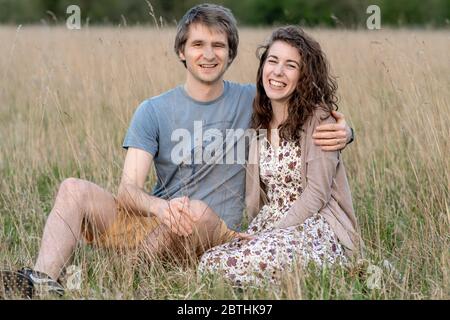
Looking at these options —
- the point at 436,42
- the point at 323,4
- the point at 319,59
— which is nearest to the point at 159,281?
the point at 319,59

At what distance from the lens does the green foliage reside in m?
22.1

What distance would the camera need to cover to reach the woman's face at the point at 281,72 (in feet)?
11.2

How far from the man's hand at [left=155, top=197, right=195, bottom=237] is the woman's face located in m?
0.64

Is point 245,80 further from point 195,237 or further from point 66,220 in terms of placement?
point 66,220

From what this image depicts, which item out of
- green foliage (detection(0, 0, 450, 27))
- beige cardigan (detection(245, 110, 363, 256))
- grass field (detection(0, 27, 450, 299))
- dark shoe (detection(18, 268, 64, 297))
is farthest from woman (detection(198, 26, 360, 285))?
green foliage (detection(0, 0, 450, 27))

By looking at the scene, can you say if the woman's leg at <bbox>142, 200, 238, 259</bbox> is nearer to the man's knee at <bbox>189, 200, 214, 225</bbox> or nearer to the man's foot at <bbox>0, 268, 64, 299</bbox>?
the man's knee at <bbox>189, 200, 214, 225</bbox>

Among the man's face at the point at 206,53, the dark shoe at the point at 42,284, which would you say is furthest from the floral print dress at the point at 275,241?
the dark shoe at the point at 42,284

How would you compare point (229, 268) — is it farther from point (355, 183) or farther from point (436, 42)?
point (436, 42)

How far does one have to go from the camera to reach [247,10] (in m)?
24.1

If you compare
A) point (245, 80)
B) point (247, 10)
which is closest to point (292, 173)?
point (245, 80)

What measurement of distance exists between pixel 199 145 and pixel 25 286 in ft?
3.20
